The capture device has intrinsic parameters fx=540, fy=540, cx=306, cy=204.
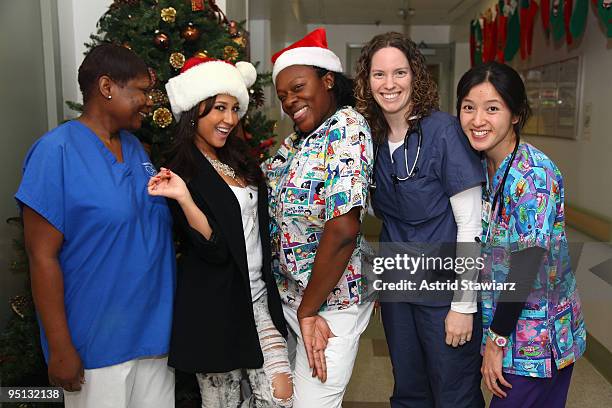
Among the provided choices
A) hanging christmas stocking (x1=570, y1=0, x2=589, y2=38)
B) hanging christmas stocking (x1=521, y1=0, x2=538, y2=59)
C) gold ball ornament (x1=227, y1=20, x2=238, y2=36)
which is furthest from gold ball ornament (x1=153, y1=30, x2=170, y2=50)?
hanging christmas stocking (x1=521, y1=0, x2=538, y2=59)

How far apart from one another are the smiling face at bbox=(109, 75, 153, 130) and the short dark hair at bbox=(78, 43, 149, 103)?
2 cm

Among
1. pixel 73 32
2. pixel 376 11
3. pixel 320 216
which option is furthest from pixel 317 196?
pixel 376 11

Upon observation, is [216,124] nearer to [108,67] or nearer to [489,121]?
[108,67]

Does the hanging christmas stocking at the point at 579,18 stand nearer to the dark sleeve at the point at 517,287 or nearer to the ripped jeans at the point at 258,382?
the dark sleeve at the point at 517,287

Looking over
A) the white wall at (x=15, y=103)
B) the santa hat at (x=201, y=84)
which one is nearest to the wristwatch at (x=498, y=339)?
the santa hat at (x=201, y=84)

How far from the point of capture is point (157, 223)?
4.91ft

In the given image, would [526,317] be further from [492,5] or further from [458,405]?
[492,5]

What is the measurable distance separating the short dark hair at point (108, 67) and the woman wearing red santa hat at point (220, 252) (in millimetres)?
184

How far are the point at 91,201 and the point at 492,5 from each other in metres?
5.75

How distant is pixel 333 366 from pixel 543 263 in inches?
26.2

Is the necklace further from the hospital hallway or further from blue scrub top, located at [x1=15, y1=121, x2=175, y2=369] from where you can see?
the hospital hallway

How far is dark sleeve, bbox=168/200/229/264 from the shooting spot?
1.46m

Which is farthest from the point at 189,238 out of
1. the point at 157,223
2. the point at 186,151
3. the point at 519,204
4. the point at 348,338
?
the point at 519,204

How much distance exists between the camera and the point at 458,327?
1.59 metres
